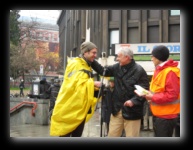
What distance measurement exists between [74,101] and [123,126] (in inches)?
36.5

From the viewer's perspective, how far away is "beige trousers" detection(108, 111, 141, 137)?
15.1ft

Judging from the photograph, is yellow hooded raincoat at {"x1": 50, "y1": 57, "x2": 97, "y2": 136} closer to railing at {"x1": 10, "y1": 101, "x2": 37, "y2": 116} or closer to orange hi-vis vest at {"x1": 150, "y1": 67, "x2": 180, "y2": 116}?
orange hi-vis vest at {"x1": 150, "y1": 67, "x2": 180, "y2": 116}

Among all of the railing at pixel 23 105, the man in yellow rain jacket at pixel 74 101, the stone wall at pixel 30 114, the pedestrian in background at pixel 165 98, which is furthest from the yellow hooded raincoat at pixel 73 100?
the railing at pixel 23 105

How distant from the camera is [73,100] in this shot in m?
4.21

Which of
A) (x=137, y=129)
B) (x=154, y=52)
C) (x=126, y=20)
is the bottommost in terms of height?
(x=137, y=129)

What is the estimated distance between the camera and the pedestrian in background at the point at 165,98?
13.7ft

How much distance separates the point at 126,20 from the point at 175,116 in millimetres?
25343

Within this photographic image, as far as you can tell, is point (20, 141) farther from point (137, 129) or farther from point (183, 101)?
point (137, 129)

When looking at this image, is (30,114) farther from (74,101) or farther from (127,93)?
(74,101)

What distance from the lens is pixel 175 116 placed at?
4.27 m

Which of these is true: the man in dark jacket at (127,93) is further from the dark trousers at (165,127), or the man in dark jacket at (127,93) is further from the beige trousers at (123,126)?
the dark trousers at (165,127)
